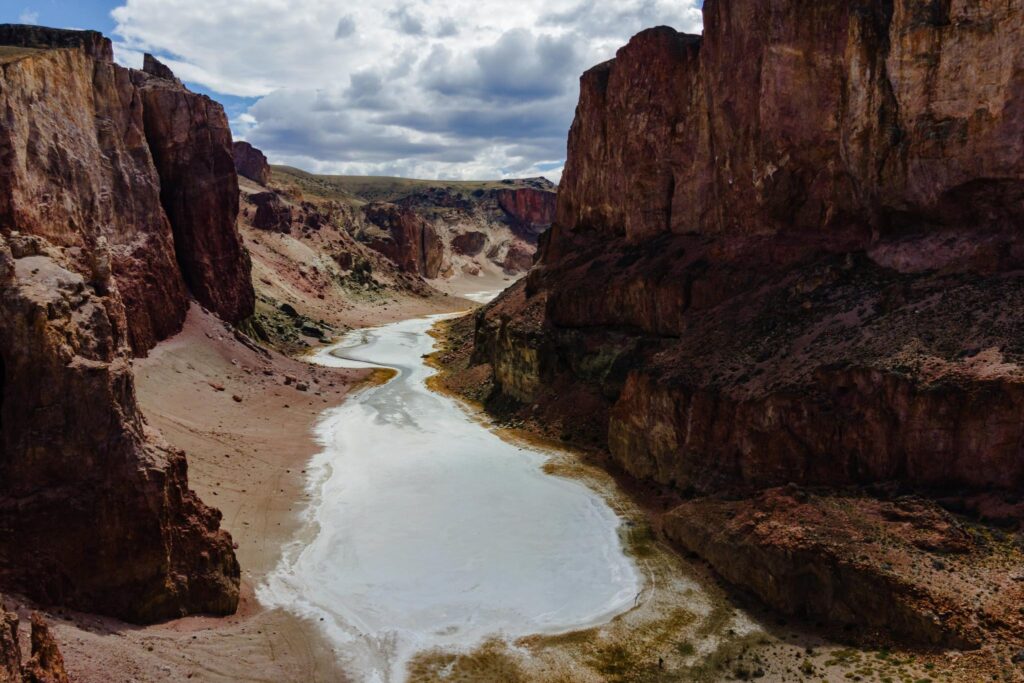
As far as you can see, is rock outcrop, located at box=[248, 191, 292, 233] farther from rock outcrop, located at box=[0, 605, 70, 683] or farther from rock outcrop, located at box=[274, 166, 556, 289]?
rock outcrop, located at box=[0, 605, 70, 683]

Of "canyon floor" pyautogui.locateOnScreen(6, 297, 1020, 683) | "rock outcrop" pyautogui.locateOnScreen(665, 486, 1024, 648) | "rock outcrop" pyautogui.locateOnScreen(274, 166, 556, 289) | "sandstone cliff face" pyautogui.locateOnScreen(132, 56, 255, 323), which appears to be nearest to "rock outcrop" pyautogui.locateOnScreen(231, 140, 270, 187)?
"rock outcrop" pyautogui.locateOnScreen(274, 166, 556, 289)

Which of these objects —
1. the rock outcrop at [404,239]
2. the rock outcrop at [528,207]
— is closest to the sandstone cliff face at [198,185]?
the rock outcrop at [404,239]

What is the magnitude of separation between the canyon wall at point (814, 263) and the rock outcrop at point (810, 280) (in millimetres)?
82

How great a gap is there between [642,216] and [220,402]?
2446 centimetres

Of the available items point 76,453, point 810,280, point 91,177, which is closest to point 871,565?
point 810,280

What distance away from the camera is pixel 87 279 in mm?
20750

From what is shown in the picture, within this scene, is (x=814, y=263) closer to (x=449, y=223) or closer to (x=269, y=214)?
(x=269, y=214)

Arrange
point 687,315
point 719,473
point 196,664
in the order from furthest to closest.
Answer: point 687,315
point 719,473
point 196,664

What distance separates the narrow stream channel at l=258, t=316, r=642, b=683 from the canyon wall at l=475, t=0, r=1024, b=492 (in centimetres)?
493

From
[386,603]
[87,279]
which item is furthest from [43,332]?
[386,603]

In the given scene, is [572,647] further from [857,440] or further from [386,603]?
[857,440]

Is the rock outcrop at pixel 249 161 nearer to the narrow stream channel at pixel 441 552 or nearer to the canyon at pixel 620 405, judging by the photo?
the canyon at pixel 620 405

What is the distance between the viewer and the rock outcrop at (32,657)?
34.0 ft

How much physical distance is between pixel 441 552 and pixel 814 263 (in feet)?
59.7
